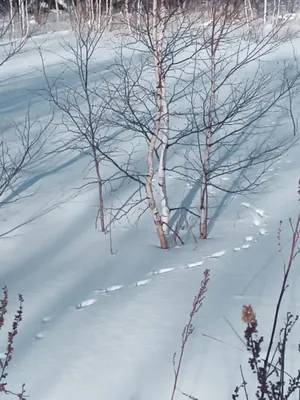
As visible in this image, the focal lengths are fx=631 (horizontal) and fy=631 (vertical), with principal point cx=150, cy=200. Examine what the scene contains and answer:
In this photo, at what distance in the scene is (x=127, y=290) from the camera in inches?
252

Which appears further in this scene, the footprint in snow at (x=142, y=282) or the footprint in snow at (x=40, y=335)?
the footprint in snow at (x=142, y=282)

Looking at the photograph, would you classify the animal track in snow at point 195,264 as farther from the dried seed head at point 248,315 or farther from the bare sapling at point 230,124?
the dried seed head at point 248,315

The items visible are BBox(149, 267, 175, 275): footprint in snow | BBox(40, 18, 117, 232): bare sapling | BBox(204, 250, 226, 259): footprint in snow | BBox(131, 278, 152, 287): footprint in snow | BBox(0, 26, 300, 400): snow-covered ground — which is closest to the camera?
BBox(0, 26, 300, 400): snow-covered ground

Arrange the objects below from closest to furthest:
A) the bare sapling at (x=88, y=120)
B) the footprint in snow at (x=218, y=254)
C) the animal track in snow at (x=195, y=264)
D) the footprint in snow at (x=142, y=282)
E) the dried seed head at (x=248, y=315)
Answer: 1. the dried seed head at (x=248, y=315)
2. the footprint in snow at (x=142, y=282)
3. the animal track in snow at (x=195, y=264)
4. the footprint in snow at (x=218, y=254)
5. the bare sapling at (x=88, y=120)

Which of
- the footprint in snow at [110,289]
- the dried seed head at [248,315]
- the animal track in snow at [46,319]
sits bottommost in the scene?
the footprint in snow at [110,289]

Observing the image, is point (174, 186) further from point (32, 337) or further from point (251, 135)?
point (32, 337)

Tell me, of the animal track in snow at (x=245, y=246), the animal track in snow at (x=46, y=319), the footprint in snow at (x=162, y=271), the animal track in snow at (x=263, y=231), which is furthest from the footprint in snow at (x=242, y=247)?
the animal track in snow at (x=46, y=319)

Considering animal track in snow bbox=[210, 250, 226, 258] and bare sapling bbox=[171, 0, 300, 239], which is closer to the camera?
animal track in snow bbox=[210, 250, 226, 258]

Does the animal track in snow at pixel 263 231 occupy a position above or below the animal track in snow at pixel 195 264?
below

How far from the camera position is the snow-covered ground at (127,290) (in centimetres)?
472

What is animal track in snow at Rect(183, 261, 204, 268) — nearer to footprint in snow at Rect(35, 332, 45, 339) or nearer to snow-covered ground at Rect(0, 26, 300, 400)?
snow-covered ground at Rect(0, 26, 300, 400)

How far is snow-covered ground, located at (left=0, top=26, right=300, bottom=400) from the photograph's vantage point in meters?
4.72

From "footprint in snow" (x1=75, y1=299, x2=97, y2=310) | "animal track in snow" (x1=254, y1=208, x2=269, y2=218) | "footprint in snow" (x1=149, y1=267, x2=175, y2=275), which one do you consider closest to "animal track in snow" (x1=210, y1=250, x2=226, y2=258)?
"footprint in snow" (x1=149, y1=267, x2=175, y2=275)

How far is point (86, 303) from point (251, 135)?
7.48m
